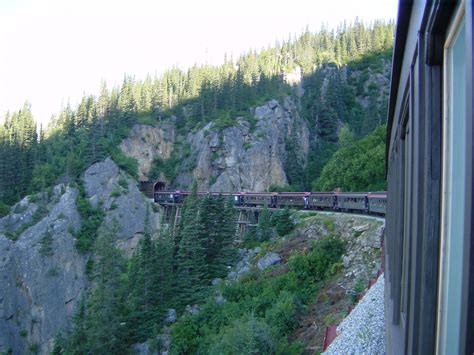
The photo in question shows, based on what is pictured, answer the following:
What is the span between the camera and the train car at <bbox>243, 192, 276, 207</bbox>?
4007 centimetres

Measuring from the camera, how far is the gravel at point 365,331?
9.46 meters

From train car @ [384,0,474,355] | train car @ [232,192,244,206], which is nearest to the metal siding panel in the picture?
train car @ [384,0,474,355]

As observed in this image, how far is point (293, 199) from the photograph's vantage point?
122ft

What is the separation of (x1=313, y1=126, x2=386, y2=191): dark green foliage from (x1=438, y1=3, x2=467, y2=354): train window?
32827 millimetres

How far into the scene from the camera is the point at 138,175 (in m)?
61.8

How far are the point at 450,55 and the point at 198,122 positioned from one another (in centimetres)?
7179

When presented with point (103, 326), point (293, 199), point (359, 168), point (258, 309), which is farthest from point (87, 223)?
point (258, 309)

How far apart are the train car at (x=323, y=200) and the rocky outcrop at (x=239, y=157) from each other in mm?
27273

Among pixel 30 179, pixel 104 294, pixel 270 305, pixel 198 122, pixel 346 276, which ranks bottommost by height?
pixel 104 294

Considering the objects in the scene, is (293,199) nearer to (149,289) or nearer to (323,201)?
(323,201)

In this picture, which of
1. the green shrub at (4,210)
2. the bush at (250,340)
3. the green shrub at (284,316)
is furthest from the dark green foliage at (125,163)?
the bush at (250,340)

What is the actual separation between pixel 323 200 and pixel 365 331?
77.1 feet

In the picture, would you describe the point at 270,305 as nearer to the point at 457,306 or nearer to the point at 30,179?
the point at 457,306

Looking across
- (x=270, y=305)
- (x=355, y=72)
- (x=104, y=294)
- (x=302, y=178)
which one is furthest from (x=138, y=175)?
(x=355, y=72)
